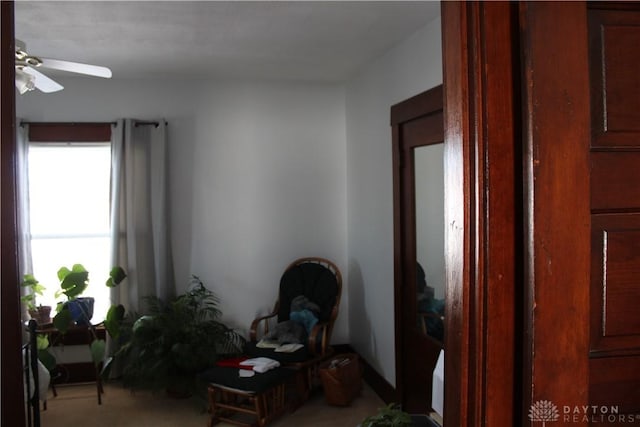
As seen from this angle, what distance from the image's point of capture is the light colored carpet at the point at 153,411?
3.72m

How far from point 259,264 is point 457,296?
4044 millimetres

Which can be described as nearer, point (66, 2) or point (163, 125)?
point (66, 2)

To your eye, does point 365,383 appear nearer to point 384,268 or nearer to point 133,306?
point 384,268

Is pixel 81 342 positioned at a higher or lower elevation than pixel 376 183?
lower

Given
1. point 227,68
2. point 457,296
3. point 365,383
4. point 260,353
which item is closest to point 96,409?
point 260,353

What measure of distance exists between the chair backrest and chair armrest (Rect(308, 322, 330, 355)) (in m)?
0.11

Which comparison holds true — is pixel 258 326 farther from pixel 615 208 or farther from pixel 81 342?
pixel 615 208

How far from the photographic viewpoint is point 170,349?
13.4 ft

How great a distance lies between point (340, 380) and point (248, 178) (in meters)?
1.90

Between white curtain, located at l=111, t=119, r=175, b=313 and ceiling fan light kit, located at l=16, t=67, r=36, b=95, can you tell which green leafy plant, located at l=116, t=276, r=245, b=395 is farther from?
ceiling fan light kit, located at l=16, t=67, r=36, b=95

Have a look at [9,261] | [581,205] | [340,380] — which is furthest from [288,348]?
[581,205]

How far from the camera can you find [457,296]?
955mm

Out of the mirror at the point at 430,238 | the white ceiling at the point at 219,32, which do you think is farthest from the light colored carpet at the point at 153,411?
the white ceiling at the point at 219,32

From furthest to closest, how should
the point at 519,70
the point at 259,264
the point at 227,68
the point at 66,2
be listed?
the point at 259,264 < the point at 227,68 < the point at 66,2 < the point at 519,70
